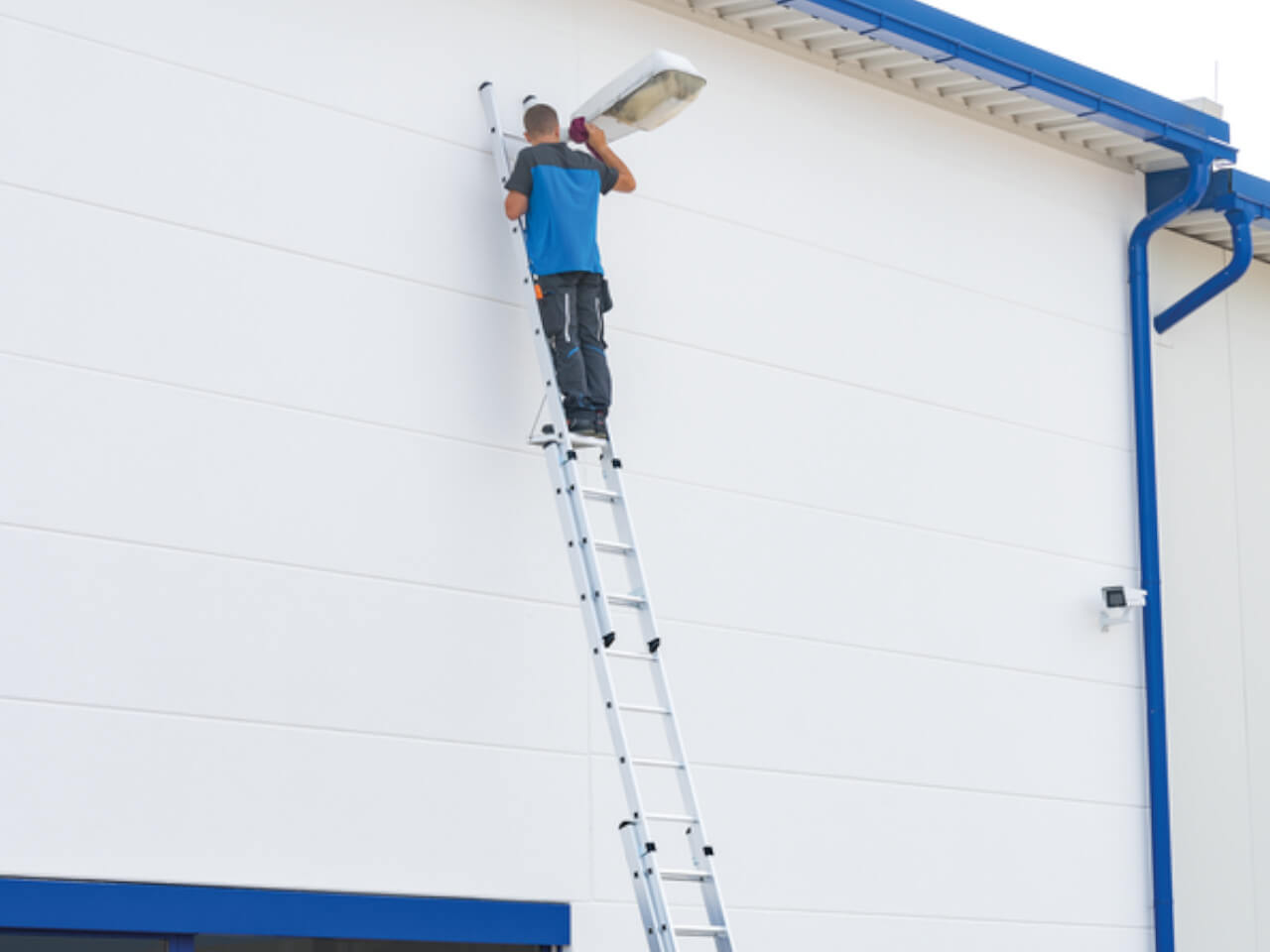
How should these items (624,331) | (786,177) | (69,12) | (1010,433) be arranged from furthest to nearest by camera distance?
(1010,433)
(786,177)
(624,331)
(69,12)

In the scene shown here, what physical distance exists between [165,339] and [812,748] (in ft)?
9.46

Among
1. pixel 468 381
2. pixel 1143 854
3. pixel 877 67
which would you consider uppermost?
pixel 877 67

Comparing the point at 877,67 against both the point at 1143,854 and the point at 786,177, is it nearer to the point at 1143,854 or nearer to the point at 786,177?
the point at 786,177

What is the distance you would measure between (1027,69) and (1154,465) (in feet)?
6.31

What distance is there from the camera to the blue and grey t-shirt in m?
5.96

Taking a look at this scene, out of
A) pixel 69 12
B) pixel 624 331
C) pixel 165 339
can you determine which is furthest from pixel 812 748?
pixel 69 12

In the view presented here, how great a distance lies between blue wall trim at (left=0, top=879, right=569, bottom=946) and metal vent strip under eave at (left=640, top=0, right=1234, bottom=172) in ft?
11.8

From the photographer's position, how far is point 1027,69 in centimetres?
739

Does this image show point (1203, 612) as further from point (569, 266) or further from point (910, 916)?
point (569, 266)

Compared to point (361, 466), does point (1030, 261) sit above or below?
above

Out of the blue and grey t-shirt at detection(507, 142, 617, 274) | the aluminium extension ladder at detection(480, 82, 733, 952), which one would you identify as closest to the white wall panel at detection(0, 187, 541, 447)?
the aluminium extension ladder at detection(480, 82, 733, 952)

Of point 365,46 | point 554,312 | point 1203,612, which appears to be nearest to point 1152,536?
point 1203,612

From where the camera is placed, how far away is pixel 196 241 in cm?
553

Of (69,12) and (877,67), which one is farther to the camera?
(877,67)
